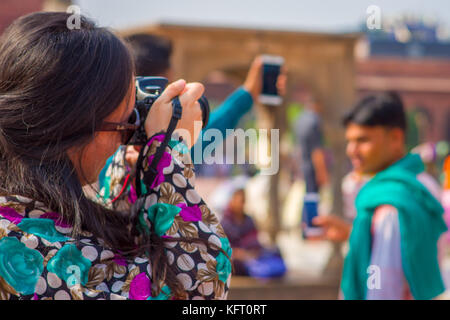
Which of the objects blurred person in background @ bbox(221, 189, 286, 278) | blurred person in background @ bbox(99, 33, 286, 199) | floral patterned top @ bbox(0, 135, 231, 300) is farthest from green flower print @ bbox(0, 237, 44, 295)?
blurred person in background @ bbox(221, 189, 286, 278)

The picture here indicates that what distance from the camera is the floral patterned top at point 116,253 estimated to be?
1116 mm

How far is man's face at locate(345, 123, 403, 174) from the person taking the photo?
8.50 ft

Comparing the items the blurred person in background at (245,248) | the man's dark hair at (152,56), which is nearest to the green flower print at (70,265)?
the man's dark hair at (152,56)

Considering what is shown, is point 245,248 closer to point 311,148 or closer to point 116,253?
point 311,148

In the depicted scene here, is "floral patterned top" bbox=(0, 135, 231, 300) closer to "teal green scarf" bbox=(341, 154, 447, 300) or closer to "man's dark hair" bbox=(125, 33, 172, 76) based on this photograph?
"teal green scarf" bbox=(341, 154, 447, 300)

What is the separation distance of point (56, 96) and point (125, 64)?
0.16 m

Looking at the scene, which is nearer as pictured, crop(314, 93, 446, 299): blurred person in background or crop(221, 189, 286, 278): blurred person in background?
crop(314, 93, 446, 299): blurred person in background

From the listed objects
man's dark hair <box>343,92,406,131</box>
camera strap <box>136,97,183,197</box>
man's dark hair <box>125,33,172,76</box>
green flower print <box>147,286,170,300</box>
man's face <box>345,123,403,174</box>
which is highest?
man's dark hair <box>125,33,172,76</box>

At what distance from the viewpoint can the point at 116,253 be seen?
119cm

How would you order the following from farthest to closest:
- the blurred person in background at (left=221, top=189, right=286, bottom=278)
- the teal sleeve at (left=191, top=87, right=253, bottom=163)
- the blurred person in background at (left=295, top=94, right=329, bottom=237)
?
the blurred person in background at (left=295, top=94, right=329, bottom=237)
the blurred person in background at (left=221, top=189, right=286, bottom=278)
the teal sleeve at (left=191, top=87, right=253, bottom=163)

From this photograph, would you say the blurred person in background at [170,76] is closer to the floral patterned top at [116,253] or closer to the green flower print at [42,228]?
the floral patterned top at [116,253]

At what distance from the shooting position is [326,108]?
558cm

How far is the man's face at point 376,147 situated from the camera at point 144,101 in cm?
134
